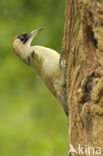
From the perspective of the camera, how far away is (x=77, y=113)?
317 cm

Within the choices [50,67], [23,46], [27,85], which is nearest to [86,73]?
[50,67]

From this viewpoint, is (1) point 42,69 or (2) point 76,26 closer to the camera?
(2) point 76,26

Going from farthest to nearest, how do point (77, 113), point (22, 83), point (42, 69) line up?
point (22, 83)
point (42, 69)
point (77, 113)

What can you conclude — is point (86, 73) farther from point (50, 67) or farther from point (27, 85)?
point (27, 85)

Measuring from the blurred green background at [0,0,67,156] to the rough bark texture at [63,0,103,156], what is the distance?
239 centimetres

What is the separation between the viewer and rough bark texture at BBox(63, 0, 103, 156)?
9.69 ft

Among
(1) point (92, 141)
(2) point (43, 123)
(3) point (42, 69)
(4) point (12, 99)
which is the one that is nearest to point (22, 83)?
(4) point (12, 99)

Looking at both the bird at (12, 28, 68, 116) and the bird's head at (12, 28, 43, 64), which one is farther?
the bird's head at (12, 28, 43, 64)

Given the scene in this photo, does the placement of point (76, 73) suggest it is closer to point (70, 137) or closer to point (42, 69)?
point (70, 137)

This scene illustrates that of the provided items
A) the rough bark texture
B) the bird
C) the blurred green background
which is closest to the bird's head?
the bird

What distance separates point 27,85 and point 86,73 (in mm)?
3712

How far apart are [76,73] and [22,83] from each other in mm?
→ 3639

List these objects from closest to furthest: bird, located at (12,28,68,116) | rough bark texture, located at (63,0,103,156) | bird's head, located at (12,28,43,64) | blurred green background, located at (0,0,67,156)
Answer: rough bark texture, located at (63,0,103,156), bird, located at (12,28,68,116), bird's head, located at (12,28,43,64), blurred green background, located at (0,0,67,156)

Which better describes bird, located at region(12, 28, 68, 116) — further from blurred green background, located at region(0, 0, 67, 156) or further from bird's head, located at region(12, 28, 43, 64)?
blurred green background, located at region(0, 0, 67, 156)
